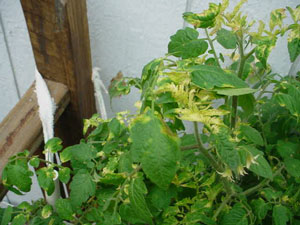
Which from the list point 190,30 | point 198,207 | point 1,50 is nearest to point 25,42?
point 1,50

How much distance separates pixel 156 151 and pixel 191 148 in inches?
7.1

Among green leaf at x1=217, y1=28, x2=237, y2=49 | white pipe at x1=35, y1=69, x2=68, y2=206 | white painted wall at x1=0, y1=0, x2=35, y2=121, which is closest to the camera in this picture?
green leaf at x1=217, y1=28, x2=237, y2=49

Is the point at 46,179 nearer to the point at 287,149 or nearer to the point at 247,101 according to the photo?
the point at 247,101

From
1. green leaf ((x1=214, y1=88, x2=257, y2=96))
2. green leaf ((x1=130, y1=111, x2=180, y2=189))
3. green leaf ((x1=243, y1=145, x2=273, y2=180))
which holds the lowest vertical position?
green leaf ((x1=243, y1=145, x2=273, y2=180))

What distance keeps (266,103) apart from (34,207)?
708 mm

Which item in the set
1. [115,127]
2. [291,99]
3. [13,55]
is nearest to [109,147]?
[115,127]

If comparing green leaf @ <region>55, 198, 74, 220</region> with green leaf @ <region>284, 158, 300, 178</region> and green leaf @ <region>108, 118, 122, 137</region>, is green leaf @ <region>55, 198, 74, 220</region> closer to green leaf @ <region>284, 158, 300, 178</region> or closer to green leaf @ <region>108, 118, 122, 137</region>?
green leaf @ <region>108, 118, 122, 137</region>

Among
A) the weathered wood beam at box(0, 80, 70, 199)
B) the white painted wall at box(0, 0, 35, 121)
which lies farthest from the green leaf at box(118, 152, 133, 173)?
the white painted wall at box(0, 0, 35, 121)

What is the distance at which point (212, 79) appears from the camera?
1.27 ft

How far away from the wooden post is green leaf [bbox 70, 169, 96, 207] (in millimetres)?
341

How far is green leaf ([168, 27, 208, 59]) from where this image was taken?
528mm

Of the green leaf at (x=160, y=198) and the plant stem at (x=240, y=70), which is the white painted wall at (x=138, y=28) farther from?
the green leaf at (x=160, y=198)

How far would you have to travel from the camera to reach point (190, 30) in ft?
1.83

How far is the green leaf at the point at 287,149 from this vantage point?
2.29ft
